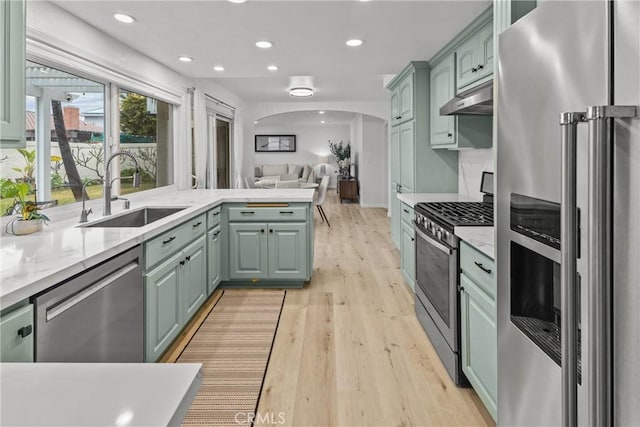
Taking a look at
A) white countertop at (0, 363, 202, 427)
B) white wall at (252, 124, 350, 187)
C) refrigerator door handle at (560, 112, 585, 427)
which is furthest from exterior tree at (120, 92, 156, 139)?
white wall at (252, 124, 350, 187)

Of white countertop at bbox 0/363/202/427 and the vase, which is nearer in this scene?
white countertop at bbox 0/363/202/427

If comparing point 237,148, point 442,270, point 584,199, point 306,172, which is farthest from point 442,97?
point 306,172

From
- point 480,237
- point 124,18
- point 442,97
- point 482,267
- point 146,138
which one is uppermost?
point 124,18

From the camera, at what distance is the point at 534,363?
3.81 ft

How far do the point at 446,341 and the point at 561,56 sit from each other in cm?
184

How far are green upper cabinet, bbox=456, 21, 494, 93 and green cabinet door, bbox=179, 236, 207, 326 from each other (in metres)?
2.38

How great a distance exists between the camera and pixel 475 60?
10.2ft

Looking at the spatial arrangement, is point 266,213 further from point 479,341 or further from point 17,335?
point 17,335

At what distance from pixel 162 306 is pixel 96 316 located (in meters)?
0.75

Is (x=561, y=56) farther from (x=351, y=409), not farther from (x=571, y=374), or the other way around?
(x=351, y=409)

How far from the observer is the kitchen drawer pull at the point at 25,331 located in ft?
4.27

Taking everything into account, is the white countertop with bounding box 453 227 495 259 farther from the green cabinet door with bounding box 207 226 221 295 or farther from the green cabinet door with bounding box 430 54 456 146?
the green cabinet door with bounding box 207 226 221 295

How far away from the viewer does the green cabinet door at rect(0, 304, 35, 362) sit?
1227 mm

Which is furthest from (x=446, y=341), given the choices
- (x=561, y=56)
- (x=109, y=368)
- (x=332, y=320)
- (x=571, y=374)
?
(x=109, y=368)
